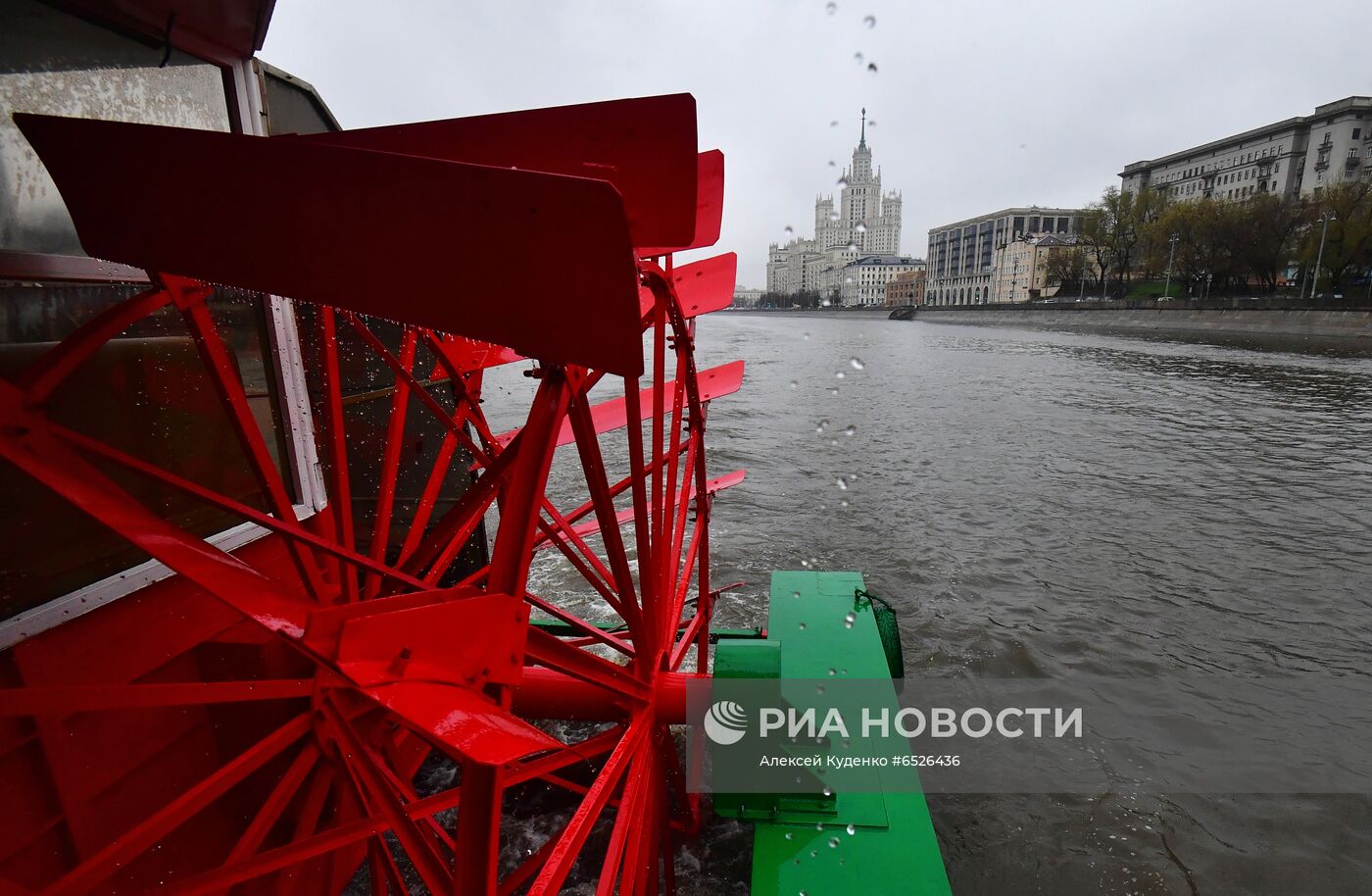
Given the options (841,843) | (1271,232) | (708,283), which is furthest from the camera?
(1271,232)

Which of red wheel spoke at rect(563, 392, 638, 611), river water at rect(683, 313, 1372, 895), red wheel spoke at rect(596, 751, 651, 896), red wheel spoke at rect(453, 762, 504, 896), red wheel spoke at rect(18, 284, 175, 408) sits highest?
red wheel spoke at rect(18, 284, 175, 408)

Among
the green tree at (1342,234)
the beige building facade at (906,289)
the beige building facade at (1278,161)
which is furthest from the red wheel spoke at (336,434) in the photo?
the beige building facade at (906,289)

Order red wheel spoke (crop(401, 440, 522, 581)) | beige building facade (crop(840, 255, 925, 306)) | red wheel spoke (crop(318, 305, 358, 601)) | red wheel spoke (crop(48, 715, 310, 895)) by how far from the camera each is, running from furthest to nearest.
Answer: beige building facade (crop(840, 255, 925, 306)) → red wheel spoke (crop(318, 305, 358, 601)) → red wheel spoke (crop(401, 440, 522, 581)) → red wheel spoke (crop(48, 715, 310, 895))

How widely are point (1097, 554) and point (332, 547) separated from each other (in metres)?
9.58

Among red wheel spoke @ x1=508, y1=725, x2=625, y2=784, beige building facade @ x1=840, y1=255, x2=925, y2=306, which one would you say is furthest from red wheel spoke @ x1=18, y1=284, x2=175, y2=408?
beige building facade @ x1=840, y1=255, x2=925, y2=306

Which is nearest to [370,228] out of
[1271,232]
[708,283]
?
[708,283]

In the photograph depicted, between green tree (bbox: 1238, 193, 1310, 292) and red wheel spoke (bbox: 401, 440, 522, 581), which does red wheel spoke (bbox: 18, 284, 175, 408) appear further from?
green tree (bbox: 1238, 193, 1310, 292)

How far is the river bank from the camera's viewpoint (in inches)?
1246

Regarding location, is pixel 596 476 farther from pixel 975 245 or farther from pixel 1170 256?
pixel 975 245

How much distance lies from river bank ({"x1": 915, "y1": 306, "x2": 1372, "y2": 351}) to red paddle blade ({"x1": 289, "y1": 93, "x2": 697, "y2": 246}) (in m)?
35.5

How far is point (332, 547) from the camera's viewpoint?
8.00ft

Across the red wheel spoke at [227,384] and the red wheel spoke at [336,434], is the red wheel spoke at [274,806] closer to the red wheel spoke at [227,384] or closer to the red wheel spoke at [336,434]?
the red wheel spoke at [336,434]

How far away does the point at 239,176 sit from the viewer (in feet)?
6.89

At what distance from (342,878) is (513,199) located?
385 cm
